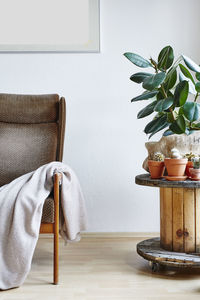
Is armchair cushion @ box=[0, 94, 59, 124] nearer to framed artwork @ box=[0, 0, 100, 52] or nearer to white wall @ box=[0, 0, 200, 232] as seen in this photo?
white wall @ box=[0, 0, 200, 232]

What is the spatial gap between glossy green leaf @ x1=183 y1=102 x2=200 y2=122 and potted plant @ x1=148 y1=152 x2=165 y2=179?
262 mm

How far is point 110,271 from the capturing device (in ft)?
6.48

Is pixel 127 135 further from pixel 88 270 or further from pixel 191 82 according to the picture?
pixel 88 270

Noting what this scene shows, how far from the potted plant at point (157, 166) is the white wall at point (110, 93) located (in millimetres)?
740

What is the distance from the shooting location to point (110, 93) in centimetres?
270

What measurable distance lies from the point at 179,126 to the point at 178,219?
1.62 feet

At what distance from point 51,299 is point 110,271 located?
1.43ft

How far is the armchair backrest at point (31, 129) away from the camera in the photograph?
2.34 metres

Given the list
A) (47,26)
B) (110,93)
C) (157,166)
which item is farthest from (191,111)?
(47,26)

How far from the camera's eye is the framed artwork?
2660 mm

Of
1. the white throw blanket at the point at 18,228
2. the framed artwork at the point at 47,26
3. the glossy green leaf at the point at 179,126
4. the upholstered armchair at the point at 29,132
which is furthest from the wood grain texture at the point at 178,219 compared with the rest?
the framed artwork at the point at 47,26

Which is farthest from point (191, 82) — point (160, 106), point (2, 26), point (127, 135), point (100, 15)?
point (2, 26)

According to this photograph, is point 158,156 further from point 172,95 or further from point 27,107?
point 27,107

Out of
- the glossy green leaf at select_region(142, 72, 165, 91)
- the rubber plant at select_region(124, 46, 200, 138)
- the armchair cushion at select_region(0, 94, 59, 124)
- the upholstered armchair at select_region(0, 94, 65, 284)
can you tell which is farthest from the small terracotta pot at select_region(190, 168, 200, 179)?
the armchair cushion at select_region(0, 94, 59, 124)
